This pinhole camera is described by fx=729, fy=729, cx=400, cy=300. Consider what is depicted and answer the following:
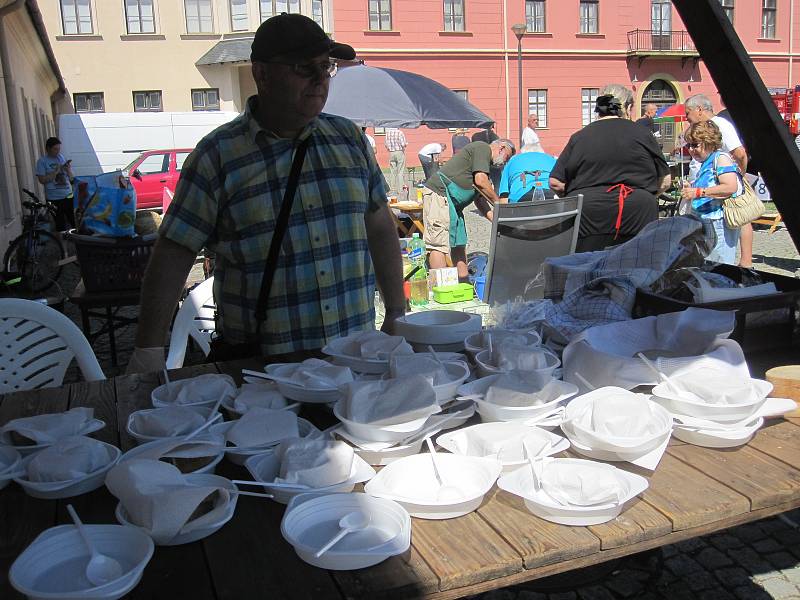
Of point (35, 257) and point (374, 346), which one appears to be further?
point (35, 257)

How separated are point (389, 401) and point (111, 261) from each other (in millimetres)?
3780

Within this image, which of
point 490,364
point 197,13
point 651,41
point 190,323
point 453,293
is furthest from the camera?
point 651,41

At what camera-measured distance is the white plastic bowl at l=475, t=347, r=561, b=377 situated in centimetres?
167

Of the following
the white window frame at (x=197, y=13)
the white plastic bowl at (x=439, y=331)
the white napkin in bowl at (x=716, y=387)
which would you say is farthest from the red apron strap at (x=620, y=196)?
the white window frame at (x=197, y=13)

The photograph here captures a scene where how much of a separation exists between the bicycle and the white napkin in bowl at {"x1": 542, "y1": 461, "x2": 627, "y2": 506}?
8.47 meters

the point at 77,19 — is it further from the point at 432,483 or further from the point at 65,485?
the point at 432,483

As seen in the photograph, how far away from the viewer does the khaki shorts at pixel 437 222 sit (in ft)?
24.7

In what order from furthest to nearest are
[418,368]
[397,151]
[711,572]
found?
[397,151]
[711,572]
[418,368]

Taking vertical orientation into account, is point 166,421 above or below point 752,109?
below

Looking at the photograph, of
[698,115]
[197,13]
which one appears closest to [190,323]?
[698,115]

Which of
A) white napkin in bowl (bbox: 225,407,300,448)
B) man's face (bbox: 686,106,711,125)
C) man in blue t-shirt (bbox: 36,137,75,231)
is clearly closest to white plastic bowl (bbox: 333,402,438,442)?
white napkin in bowl (bbox: 225,407,300,448)

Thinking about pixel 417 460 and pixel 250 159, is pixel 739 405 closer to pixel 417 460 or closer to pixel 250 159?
pixel 417 460

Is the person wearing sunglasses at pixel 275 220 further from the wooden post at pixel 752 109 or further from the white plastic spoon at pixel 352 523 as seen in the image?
the wooden post at pixel 752 109

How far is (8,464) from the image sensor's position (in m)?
1.41
